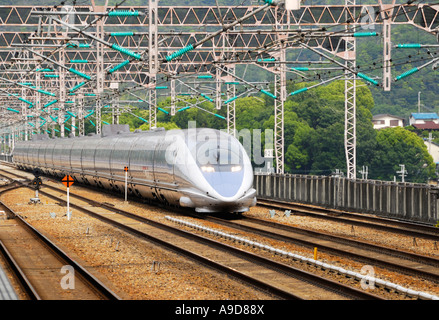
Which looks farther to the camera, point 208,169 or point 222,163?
point 222,163

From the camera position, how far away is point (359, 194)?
2706 centimetres

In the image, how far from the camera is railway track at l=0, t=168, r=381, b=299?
12.3 metres

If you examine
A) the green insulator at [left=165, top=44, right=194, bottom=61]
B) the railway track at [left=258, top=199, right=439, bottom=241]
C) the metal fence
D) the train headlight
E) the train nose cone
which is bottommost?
the railway track at [left=258, top=199, right=439, bottom=241]

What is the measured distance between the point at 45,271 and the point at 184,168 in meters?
9.91

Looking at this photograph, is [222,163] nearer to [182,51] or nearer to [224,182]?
[224,182]

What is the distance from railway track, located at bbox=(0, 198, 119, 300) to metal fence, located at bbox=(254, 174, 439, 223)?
11756 mm

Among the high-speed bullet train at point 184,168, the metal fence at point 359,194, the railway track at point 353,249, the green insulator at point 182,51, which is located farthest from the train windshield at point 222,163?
the metal fence at point 359,194

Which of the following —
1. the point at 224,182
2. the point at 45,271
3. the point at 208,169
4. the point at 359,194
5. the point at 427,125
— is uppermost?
the point at 427,125

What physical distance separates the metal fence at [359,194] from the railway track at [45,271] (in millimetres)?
11756

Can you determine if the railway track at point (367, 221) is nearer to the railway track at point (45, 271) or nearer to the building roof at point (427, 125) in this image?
the railway track at point (45, 271)

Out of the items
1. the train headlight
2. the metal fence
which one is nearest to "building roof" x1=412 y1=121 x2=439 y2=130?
the metal fence

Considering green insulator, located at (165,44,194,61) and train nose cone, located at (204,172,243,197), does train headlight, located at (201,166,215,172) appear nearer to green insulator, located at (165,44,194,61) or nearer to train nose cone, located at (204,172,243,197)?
train nose cone, located at (204,172,243,197)

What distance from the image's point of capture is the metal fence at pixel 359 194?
23203 millimetres

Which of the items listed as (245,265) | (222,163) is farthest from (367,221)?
(245,265)
